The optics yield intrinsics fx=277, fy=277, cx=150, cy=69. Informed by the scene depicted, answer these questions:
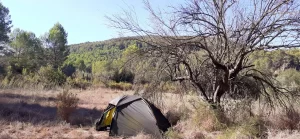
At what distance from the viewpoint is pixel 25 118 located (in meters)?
9.54

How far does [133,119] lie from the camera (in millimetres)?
8219

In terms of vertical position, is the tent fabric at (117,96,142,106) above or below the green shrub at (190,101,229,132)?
above

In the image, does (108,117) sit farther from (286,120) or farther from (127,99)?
(286,120)

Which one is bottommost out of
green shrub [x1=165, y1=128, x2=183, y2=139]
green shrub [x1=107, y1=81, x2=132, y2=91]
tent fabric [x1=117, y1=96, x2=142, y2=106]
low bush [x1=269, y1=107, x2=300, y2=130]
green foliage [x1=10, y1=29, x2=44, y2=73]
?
green shrub [x1=165, y1=128, x2=183, y2=139]

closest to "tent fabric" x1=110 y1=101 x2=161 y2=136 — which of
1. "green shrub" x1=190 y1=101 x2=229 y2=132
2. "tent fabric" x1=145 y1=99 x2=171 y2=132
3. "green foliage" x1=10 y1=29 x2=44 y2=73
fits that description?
"tent fabric" x1=145 y1=99 x2=171 y2=132

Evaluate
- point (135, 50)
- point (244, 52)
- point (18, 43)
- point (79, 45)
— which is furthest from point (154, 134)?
point (79, 45)

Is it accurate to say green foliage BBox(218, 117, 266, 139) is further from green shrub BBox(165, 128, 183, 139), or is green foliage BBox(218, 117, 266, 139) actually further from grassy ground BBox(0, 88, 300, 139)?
green shrub BBox(165, 128, 183, 139)

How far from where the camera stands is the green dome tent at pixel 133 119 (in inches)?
312

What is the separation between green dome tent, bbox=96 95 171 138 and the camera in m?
7.92

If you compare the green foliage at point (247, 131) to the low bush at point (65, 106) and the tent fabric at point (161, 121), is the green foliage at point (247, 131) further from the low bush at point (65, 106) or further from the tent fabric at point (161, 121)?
the low bush at point (65, 106)

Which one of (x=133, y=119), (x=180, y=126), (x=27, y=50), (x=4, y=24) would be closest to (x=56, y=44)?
(x=27, y=50)

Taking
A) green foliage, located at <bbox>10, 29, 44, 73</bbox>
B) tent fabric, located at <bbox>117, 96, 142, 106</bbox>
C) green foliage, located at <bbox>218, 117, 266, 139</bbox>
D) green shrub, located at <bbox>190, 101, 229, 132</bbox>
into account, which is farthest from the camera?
green foliage, located at <bbox>10, 29, 44, 73</bbox>

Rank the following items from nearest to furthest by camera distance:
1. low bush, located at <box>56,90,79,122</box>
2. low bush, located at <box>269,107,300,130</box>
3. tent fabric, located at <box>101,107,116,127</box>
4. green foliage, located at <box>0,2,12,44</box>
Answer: low bush, located at <box>269,107,300,130</box>, tent fabric, located at <box>101,107,116,127</box>, low bush, located at <box>56,90,79,122</box>, green foliage, located at <box>0,2,12,44</box>

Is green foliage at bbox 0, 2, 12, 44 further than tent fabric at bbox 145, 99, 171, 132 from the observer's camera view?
Yes
